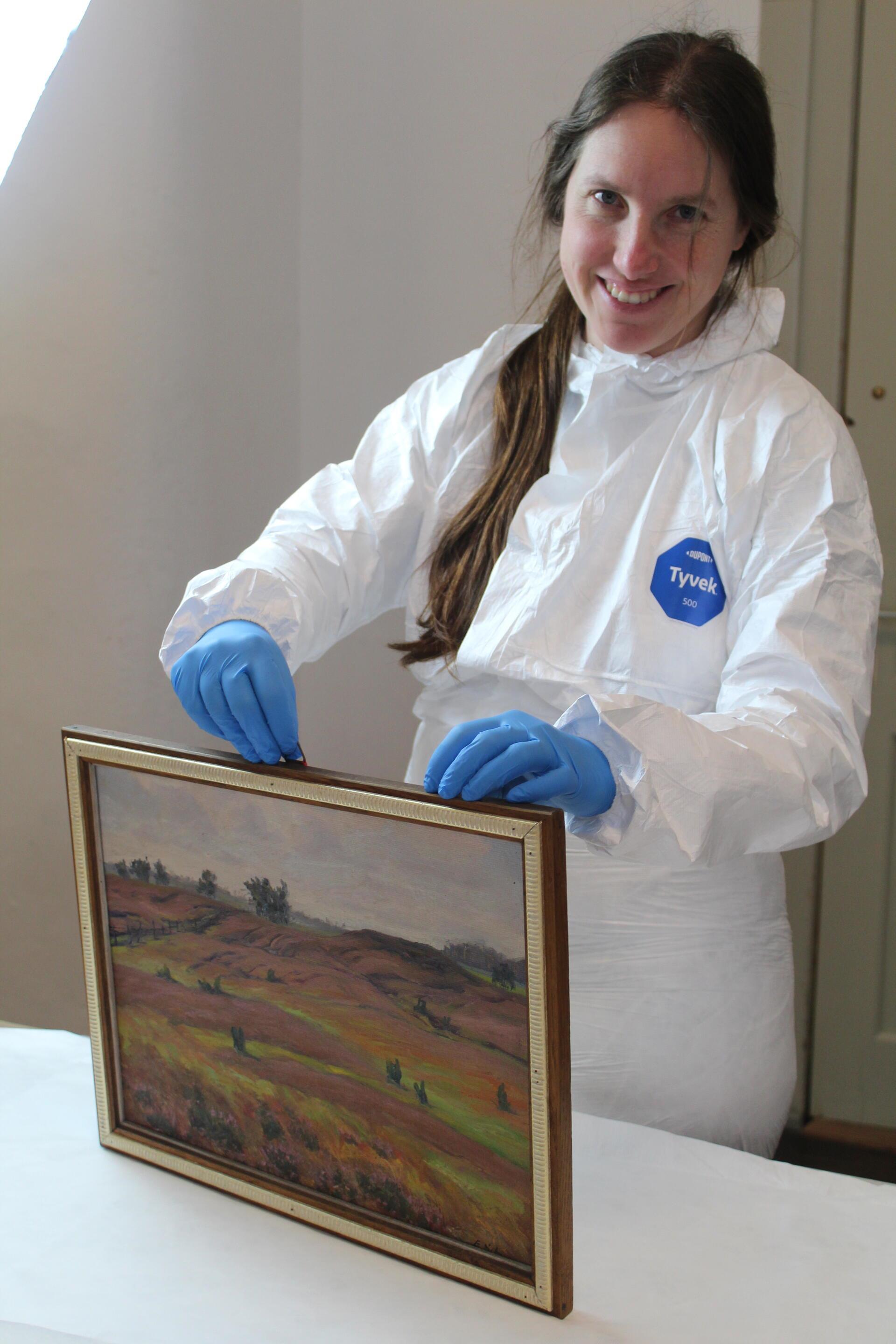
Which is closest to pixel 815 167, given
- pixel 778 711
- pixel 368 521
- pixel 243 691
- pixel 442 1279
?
pixel 368 521

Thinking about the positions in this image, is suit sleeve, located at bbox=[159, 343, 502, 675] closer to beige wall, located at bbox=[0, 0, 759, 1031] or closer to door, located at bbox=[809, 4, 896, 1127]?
beige wall, located at bbox=[0, 0, 759, 1031]

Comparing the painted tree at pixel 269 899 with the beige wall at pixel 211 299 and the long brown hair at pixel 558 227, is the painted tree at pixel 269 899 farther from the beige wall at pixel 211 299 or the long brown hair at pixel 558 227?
the beige wall at pixel 211 299

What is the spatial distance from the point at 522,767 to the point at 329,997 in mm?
232

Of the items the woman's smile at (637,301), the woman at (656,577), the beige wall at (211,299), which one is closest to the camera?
the woman at (656,577)

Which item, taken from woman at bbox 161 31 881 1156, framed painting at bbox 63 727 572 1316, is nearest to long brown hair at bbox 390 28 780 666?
woman at bbox 161 31 881 1156

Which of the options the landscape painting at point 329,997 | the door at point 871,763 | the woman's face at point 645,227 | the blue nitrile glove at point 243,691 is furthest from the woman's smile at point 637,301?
the door at point 871,763

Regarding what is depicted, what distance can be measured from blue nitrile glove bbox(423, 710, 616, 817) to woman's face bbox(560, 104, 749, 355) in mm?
461

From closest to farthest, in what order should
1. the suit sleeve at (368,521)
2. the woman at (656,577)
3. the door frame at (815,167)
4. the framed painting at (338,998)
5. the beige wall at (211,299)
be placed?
1. the framed painting at (338,998)
2. the woman at (656,577)
3. the suit sleeve at (368,521)
4. the beige wall at (211,299)
5. the door frame at (815,167)

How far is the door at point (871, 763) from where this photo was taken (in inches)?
74.3

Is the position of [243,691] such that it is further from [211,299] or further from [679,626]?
[211,299]

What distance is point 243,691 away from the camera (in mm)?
916

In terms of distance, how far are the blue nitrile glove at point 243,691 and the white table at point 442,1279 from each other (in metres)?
0.36

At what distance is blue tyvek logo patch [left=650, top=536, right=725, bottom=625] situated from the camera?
3.34 feet

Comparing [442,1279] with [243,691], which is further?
[243,691]
